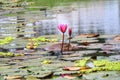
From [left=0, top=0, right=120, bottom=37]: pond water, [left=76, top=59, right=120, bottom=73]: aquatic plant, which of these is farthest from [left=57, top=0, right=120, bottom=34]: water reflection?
[left=76, top=59, right=120, bottom=73]: aquatic plant

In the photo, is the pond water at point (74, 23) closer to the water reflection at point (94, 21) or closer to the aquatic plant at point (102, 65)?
the water reflection at point (94, 21)

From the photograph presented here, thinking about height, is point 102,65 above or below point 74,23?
below

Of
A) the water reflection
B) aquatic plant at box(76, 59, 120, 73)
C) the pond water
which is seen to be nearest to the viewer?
aquatic plant at box(76, 59, 120, 73)

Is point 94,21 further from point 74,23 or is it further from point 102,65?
point 102,65

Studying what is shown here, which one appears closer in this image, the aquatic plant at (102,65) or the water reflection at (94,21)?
the aquatic plant at (102,65)

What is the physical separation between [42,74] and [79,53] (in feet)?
3.53

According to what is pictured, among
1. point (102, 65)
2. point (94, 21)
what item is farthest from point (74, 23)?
point (102, 65)

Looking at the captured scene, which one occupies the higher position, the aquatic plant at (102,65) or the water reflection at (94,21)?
the water reflection at (94,21)

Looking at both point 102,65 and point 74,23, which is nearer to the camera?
point 102,65

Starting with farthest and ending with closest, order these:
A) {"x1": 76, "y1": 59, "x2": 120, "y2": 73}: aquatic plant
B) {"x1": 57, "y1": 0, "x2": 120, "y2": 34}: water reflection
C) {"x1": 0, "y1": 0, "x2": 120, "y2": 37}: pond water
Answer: {"x1": 0, "y1": 0, "x2": 120, "y2": 37}: pond water, {"x1": 57, "y1": 0, "x2": 120, "y2": 34}: water reflection, {"x1": 76, "y1": 59, "x2": 120, "y2": 73}: aquatic plant

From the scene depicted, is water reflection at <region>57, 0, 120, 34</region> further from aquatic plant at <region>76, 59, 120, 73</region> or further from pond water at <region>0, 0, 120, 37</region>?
aquatic plant at <region>76, 59, 120, 73</region>

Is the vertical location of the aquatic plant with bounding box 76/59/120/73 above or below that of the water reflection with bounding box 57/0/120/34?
below

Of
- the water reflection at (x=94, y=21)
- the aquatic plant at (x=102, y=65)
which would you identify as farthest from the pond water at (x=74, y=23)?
the aquatic plant at (x=102, y=65)

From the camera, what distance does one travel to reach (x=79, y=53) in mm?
4270
